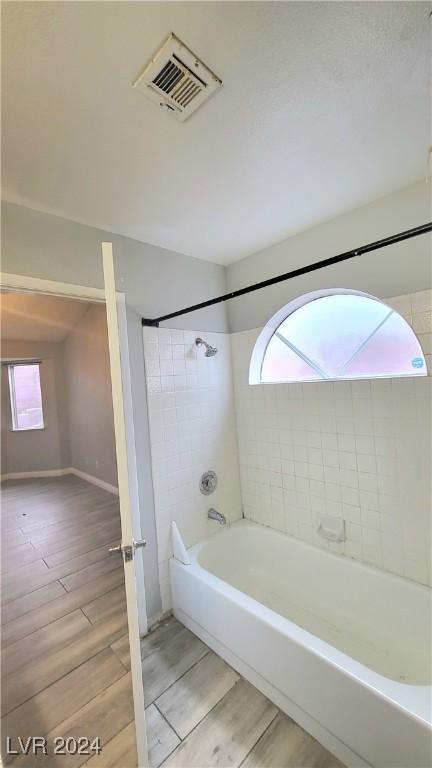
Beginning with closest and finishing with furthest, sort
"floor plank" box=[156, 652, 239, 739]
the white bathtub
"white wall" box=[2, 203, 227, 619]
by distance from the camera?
the white bathtub < "floor plank" box=[156, 652, 239, 739] < "white wall" box=[2, 203, 227, 619]

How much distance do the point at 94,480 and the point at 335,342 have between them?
429 cm

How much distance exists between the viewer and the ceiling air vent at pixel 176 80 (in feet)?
2.74

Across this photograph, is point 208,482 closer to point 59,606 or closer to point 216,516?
point 216,516

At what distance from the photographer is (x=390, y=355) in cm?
183

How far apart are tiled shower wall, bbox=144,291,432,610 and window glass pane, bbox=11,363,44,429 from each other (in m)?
4.50

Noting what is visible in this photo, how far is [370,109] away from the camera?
108cm

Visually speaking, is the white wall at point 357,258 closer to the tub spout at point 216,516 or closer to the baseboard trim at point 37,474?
the tub spout at point 216,516

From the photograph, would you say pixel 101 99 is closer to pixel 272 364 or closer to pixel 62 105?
pixel 62 105

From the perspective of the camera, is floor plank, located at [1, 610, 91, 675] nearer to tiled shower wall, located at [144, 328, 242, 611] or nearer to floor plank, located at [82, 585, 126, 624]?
floor plank, located at [82, 585, 126, 624]

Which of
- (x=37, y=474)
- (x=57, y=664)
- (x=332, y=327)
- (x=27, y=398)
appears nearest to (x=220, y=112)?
(x=332, y=327)

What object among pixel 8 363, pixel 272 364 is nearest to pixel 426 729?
pixel 272 364

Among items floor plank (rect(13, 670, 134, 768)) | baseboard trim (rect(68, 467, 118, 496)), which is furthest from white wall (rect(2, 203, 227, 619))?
baseboard trim (rect(68, 467, 118, 496))

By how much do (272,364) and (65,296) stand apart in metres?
1.58

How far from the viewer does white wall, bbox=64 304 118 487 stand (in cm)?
411
